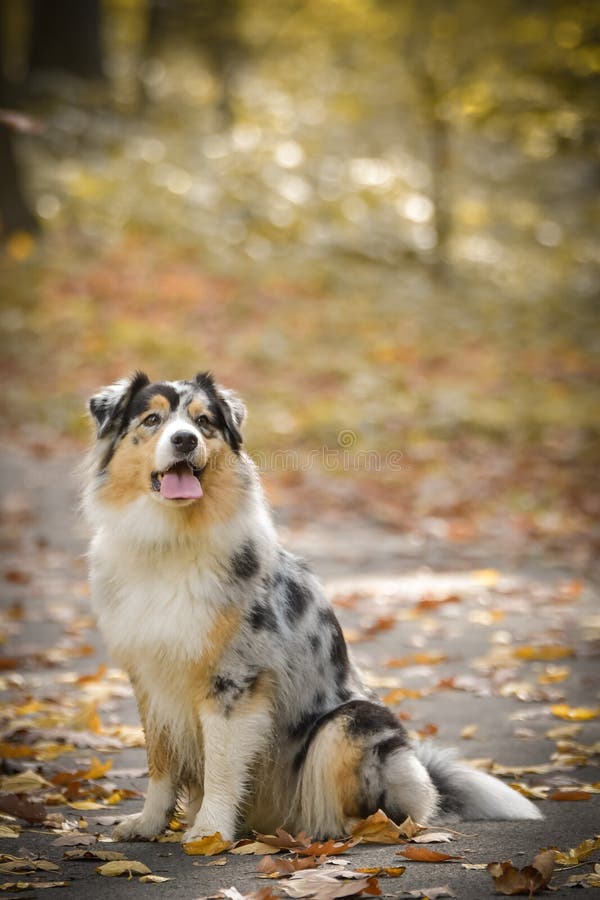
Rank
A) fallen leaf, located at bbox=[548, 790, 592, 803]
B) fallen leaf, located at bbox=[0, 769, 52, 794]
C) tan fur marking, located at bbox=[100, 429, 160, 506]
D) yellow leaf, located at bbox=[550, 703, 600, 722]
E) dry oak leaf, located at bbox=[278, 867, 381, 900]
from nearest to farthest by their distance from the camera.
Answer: dry oak leaf, located at bbox=[278, 867, 381, 900], tan fur marking, located at bbox=[100, 429, 160, 506], fallen leaf, located at bbox=[548, 790, 592, 803], fallen leaf, located at bbox=[0, 769, 52, 794], yellow leaf, located at bbox=[550, 703, 600, 722]

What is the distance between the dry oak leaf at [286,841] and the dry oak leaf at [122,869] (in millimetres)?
565

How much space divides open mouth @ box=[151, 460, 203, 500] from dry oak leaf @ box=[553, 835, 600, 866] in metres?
2.04

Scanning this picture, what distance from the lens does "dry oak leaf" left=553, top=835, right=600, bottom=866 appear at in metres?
3.92

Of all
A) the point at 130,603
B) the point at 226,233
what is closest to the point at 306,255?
the point at 226,233

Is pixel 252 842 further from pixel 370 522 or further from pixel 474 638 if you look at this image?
pixel 370 522

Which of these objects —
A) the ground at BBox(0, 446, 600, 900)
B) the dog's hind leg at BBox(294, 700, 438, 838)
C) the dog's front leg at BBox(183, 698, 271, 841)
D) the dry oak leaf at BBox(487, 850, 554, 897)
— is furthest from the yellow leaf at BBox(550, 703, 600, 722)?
the dry oak leaf at BBox(487, 850, 554, 897)

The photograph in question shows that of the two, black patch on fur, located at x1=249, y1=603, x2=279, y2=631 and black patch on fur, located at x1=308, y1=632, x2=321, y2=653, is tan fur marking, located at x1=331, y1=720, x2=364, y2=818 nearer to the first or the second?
black patch on fur, located at x1=308, y1=632, x2=321, y2=653

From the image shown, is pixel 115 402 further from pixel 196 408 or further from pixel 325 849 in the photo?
pixel 325 849

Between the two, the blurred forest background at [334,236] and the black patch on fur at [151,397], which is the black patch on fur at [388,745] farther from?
the blurred forest background at [334,236]

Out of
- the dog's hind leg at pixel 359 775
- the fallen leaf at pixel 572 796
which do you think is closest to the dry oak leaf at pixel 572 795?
the fallen leaf at pixel 572 796

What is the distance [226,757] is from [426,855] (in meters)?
0.93

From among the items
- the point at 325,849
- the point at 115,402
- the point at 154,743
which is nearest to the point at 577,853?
the point at 325,849

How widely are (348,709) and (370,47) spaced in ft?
86.6

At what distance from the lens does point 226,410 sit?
4840mm
